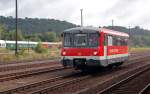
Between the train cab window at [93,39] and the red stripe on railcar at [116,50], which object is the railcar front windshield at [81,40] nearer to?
the train cab window at [93,39]

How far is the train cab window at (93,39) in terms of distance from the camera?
22.8 meters

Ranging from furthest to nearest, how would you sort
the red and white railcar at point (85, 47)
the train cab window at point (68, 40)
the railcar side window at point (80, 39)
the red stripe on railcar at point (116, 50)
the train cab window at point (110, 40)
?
the red stripe on railcar at point (116, 50)
the train cab window at point (110, 40)
the train cab window at point (68, 40)
the railcar side window at point (80, 39)
the red and white railcar at point (85, 47)

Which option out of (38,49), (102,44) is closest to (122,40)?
(102,44)

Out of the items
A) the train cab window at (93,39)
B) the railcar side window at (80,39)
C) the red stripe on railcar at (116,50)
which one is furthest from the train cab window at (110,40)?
the railcar side window at (80,39)

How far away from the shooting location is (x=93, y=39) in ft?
75.3

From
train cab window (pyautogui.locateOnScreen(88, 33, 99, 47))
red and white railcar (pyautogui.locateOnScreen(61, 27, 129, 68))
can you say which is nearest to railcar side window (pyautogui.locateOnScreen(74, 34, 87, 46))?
red and white railcar (pyautogui.locateOnScreen(61, 27, 129, 68))

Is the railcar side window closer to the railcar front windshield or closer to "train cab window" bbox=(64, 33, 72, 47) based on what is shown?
the railcar front windshield

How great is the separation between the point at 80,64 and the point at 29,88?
22.3 feet

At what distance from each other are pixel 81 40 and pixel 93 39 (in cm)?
76

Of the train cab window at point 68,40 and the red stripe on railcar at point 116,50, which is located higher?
the train cab window at point 68,40

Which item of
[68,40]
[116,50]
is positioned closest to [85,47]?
[68,40]

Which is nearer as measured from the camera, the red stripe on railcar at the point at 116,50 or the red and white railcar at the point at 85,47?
the red and white railcar at the point at 85,47

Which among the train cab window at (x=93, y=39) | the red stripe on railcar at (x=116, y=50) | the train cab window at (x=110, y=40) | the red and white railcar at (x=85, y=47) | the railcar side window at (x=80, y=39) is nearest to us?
the red and white railcar at (x=85, y=47)

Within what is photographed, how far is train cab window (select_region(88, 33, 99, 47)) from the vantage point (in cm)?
2284
